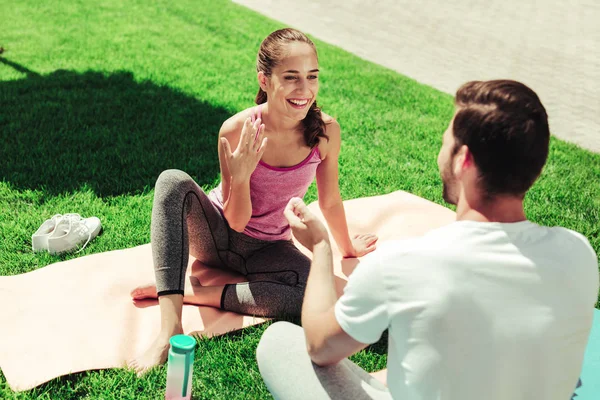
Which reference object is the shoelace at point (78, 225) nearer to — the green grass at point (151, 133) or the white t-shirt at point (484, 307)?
the green grass at point (151, 133)

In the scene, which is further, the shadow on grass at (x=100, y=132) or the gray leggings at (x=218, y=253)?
the shadow on grass at (x=100, y=132)

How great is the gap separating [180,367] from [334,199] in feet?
4.62

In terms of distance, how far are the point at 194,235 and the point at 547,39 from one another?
25.7 feet

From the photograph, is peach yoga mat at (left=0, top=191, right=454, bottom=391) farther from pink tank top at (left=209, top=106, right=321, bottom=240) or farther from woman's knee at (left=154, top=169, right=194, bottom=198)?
woman's knee at (left=154, top=169, right=194, bottom=198)

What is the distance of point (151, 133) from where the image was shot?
536 centimetres

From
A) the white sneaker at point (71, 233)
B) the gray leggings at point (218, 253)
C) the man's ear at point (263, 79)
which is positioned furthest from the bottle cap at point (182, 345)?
the white sneaker at point (71, 233)

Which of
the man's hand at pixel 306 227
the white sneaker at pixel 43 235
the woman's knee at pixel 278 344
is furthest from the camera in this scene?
the white sneaker at pixel 43 235

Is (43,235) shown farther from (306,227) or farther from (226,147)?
(306,227)

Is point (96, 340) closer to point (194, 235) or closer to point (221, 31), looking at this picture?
point (194, 235)

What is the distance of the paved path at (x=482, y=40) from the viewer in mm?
7340

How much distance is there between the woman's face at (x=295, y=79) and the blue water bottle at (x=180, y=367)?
4.13 ft

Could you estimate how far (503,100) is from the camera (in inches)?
59.8

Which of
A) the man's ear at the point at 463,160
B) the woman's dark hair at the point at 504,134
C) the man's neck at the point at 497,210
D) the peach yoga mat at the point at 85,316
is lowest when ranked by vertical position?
the peach yoga mat at the point at 85,316

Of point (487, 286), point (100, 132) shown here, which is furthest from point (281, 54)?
point (100, 132)
